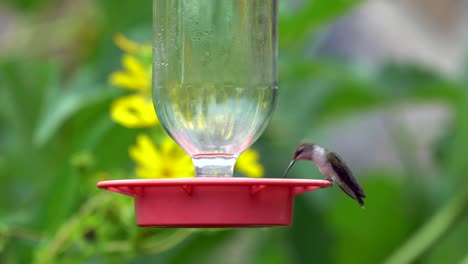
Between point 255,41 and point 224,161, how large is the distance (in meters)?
0.14

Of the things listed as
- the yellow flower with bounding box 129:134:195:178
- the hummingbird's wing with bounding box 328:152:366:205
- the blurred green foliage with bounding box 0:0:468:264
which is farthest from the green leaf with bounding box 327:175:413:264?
the hummingbird's wing with bounding box 328:152:366:205

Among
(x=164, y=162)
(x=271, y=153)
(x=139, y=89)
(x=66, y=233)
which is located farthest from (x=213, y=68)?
(x=271, y=153)

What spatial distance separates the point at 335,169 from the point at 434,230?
43.9 inches

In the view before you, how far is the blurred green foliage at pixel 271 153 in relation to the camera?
1.81 metres

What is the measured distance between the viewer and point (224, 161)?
3.59 ft

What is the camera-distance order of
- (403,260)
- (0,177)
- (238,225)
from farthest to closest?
(0,177) → (403,260) → (238,225)

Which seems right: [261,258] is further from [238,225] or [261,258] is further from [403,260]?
[238,225]

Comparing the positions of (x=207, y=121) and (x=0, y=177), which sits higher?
(x=207, y=121)

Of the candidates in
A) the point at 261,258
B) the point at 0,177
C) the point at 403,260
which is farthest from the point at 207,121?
the point at 261,258

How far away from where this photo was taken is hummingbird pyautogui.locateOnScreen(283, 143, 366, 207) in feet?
3.13

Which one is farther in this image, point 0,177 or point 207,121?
point 0,177

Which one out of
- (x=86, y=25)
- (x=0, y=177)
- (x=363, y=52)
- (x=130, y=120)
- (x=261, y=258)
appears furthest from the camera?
(x=363, y=52)

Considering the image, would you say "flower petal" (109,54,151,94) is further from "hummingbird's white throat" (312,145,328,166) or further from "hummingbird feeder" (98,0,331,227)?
"hummingbird's white throat" (312,145,328,166)

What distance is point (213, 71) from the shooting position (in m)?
1.07
